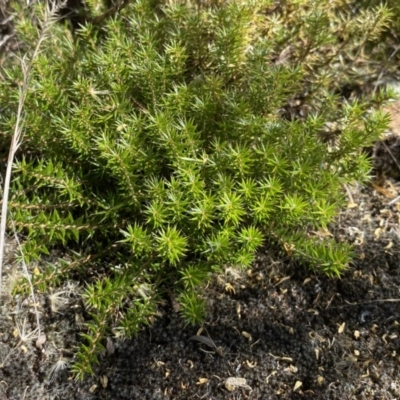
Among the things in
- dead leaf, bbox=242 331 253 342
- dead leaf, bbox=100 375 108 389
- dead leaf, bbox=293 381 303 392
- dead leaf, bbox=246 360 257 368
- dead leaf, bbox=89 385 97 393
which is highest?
dead leaf, bbox=242 331 253 342

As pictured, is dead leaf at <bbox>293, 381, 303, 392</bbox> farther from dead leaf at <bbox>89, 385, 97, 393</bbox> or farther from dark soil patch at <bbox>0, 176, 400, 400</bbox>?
dead leaf at <bbox>89, 385, 97, 393</bbox>

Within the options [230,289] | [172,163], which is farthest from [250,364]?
[172,163]

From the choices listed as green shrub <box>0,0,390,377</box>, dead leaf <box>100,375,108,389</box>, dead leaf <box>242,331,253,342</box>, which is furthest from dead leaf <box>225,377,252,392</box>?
dead leaf <box>100,375,108,389</box>

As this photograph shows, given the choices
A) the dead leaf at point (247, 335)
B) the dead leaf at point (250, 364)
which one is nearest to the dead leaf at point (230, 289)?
the dead leaf at point (247, 335)

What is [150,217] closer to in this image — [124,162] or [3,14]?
[124,162]

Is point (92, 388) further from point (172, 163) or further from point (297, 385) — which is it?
point (172, 163)

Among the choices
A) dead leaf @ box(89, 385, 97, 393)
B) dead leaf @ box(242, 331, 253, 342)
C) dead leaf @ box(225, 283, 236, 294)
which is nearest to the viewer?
dead leaf @ box(89, 385, 97, 393)

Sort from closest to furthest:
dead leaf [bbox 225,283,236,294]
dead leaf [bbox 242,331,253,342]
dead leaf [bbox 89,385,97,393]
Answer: dead leaf [bbox 89,385,97,393], dead leaf [bbox 242,331,253,342], dead leaf [bbox 225,283,236,294]

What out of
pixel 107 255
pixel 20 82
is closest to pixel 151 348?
pixel 107 255
